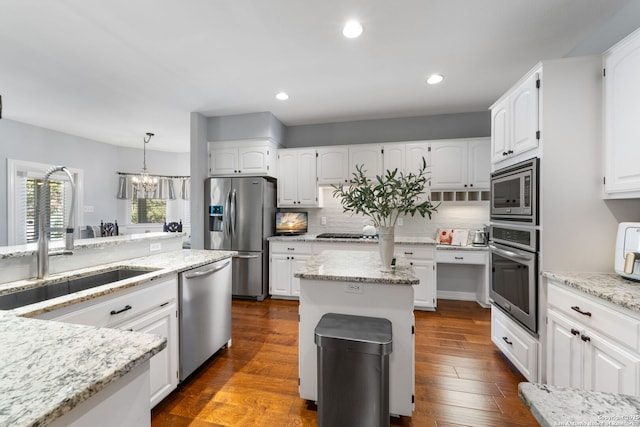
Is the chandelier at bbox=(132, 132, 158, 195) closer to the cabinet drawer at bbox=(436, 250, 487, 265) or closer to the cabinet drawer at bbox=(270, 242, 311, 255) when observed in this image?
the cabinet drawer at bbox=(270, 242, 311, 255)

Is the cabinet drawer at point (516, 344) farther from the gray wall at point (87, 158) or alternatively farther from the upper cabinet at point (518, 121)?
the gray wall at point (87, 158)

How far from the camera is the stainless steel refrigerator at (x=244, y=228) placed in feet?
12.9

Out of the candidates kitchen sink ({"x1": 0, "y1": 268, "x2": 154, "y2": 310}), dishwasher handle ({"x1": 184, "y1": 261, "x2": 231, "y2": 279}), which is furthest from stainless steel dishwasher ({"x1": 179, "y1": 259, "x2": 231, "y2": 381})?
kitchen sink ({"x1": 0, "y1": 268, "x2": 154, "y2": 310})

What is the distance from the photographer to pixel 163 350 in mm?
1847

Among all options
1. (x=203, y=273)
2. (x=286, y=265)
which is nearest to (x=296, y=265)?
(x=286, y=265)

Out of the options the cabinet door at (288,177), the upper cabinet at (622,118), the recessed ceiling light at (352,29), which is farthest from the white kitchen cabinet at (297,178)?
the upper cabinet at (622,118)

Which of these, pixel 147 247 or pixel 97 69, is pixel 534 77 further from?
pixel 97 69

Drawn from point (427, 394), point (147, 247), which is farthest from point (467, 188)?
point (147, 247)

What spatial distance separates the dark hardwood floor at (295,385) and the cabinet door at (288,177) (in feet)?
6.36

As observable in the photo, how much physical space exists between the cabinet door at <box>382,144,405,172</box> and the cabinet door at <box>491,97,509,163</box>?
4.92 ft

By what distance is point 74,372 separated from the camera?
661mm

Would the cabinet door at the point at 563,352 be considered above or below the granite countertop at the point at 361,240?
below

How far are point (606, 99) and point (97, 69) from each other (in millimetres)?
4301

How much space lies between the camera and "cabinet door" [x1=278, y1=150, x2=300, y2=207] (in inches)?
168
